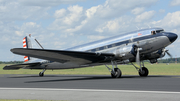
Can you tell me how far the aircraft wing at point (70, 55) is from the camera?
858 inches

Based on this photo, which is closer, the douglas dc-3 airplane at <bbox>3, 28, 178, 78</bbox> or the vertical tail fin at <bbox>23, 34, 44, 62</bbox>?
the douglas dc-3 airplane at <bbox>3, 28, 178, 78</bbox>

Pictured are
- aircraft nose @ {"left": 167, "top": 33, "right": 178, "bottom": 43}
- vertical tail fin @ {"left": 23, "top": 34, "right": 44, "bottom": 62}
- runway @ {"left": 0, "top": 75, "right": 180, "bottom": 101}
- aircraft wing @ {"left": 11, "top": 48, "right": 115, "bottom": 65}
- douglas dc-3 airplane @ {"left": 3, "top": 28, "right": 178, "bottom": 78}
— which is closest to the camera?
runway @ {"left": 0, "top": 75, "right": 180, "bottom": 101}

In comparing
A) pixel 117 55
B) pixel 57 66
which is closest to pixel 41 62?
pixel 57 66

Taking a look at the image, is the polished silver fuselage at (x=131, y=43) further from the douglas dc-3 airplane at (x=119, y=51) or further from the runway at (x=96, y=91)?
the runway at (x=96, y=91)

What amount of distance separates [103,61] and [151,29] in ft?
21.0

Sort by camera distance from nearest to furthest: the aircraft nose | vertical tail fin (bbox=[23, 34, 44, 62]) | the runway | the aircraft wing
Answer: the runway → the aircraft wing → the aircraft nose → vertical tail fin (bbox=[23, 34, 44, 62])

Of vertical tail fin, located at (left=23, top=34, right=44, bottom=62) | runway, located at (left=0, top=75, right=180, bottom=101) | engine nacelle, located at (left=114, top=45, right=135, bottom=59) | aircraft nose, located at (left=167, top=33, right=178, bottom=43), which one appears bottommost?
runway, located at (left=0, top=75, right=180, bottom=101)

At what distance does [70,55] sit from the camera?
2420 cm

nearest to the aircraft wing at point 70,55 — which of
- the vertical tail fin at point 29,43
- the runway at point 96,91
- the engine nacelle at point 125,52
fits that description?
the engine nacelle at point 125,52

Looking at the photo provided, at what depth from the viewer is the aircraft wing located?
21.8m

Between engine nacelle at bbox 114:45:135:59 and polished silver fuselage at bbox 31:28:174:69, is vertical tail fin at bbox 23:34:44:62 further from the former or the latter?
engine nacelle at bbox 114:45:135:59

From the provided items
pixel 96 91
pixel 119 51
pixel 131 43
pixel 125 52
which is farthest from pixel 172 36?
pixel 96 91

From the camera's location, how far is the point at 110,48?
2539 centimetres

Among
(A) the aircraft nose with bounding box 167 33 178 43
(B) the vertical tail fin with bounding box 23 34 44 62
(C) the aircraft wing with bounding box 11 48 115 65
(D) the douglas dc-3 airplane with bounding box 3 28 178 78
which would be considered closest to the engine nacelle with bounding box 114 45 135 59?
(D) the douglas dc-3 airplane with bounding box 3 28 178 78
